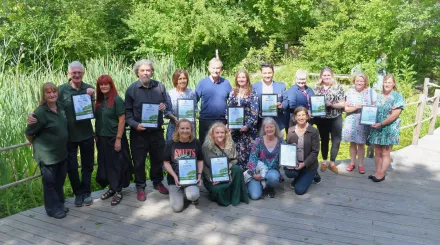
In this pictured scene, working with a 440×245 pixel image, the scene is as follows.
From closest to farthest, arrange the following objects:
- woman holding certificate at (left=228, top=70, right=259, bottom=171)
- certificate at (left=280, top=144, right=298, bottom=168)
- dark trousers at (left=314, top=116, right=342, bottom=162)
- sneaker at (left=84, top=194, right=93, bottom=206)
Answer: sneaker at (left=84, top=194, right=93, bottom=206), certificate at (left=280, top=144, right=298, bottom=168), woman holding certificate at (left=228, top=70, right=259, bottom=171), dark trousers at (left=314, top=116, right=342, bottom=162)

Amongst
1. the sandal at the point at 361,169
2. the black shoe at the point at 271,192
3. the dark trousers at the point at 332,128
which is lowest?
the black shoe at the point at 271,192

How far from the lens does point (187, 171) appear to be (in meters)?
4.40

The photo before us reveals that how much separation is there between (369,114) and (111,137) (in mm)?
3275

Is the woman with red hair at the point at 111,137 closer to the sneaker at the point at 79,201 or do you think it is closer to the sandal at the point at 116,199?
the sandal at the point at 116,199

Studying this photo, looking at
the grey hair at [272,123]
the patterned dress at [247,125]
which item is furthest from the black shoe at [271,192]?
the grey hair at [272,123]

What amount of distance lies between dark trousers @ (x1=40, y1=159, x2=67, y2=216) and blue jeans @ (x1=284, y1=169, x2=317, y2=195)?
2624 millimetres

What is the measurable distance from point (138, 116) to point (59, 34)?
12782 millimetres

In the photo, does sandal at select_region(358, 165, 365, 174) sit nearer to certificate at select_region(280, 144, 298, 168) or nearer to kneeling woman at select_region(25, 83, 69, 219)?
certificate at select_region(280, 144, 298, 168)

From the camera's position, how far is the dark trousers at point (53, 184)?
4.15 metres

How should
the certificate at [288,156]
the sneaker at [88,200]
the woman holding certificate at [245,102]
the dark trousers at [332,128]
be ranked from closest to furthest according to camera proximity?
the sneaker at [88,200], the certificate at [288,156], the woman holding certificate at [245,102], the dark trousers at [332,128]

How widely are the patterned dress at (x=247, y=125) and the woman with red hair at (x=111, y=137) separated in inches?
55.7

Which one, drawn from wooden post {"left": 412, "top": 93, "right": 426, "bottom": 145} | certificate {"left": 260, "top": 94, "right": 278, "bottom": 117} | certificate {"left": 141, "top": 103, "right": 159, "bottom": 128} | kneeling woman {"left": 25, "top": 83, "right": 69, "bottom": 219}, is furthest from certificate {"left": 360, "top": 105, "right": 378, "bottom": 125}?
kneeling woman {"left": 25, "top": 83, "right": 69, "bottom": 219}

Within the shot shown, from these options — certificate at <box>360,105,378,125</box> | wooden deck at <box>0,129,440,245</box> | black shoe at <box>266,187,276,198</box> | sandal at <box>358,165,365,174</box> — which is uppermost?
certificate at <box>360,105,378,125</box>

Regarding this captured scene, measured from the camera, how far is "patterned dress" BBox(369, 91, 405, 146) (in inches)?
206
